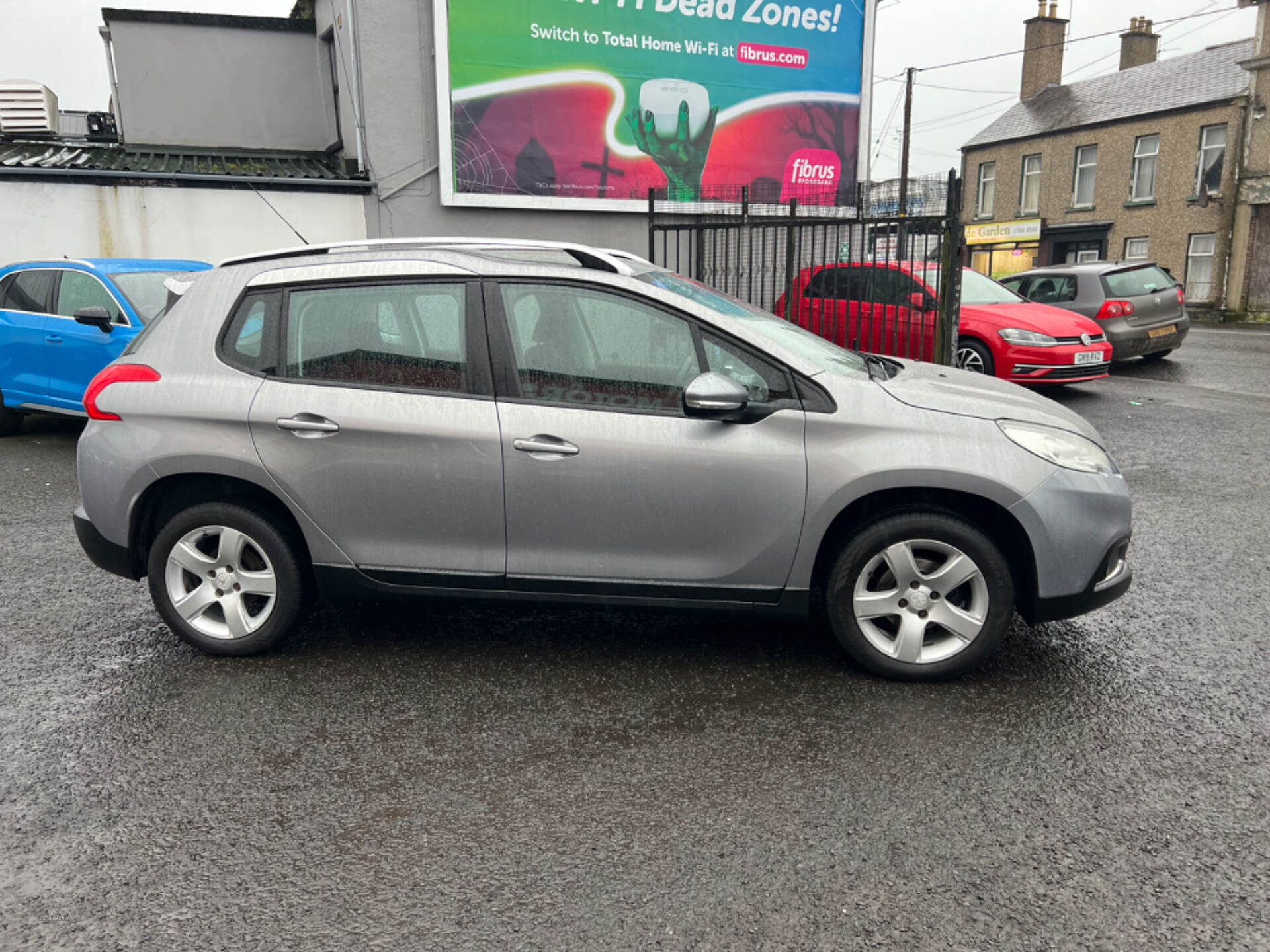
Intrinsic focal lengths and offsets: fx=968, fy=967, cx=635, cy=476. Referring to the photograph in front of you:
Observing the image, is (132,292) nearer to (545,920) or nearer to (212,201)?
(212,201)

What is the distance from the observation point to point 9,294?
8.91 m

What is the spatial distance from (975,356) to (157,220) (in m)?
10.5

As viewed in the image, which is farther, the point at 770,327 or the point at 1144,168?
the point at 1144,168

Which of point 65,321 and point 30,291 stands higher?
point 30,291

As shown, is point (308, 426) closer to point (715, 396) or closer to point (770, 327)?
point (715, 396)

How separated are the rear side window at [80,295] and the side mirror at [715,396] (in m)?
6.74

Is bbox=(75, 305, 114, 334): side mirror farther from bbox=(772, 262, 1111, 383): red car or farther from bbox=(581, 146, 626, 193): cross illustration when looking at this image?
bbox=(581, 146, 626, 193): cross illustration

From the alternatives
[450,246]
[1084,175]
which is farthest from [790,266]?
[1084,175]

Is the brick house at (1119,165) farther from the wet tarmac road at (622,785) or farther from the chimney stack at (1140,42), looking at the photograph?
the wet tarmac road at (622,785)

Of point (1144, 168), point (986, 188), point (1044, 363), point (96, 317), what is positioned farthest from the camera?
point (986, 188)

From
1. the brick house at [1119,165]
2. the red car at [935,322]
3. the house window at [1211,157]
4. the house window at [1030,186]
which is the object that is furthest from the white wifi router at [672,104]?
the house window at [1030,186]

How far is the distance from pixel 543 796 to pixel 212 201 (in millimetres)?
11959

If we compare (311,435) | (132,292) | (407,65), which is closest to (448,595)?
(311,435)

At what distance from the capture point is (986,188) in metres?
37.6
